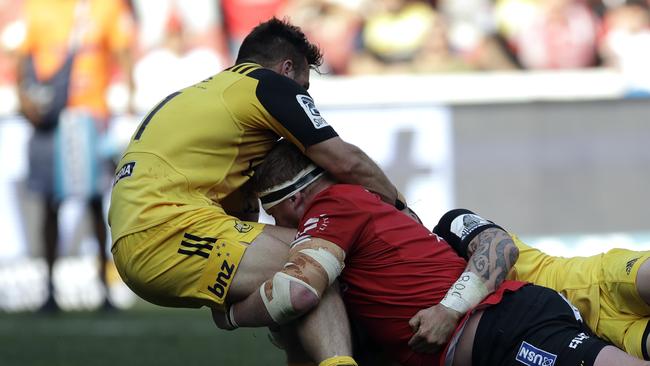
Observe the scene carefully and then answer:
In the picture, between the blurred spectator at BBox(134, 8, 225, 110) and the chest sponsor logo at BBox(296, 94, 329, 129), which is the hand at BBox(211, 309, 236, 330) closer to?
the chest sponsor logo at BBox(296, 94, 329, 129)

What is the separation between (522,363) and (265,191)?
49.5 inches

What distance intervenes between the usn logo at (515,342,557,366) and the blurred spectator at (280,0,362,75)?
8.41 metres

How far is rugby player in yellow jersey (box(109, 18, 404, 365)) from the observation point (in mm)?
4871

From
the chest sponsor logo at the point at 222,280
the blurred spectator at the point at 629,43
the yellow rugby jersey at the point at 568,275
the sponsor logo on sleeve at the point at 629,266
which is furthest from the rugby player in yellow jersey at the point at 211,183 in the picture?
the blurred spectator at the point at 629,43

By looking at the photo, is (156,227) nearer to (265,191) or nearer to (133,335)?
(265,191)

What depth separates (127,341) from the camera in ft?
27.8

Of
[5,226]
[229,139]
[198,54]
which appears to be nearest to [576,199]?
[198,54]

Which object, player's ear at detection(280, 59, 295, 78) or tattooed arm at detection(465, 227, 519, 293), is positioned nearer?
tattooed arm at detection(465, 227, 519, 293)

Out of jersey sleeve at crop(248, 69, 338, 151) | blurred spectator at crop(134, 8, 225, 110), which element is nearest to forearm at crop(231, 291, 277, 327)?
jersey sleeve at crop(248, 69, 338, 151)

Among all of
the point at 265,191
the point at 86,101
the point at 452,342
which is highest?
the point at 265,191

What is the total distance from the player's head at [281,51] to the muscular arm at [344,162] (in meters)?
0.65

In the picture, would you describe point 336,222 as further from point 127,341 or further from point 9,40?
point 9,40

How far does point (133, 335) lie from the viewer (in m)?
8.79

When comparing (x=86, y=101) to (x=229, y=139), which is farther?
(x=86, y=101)
